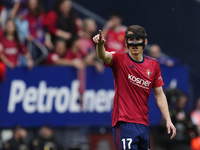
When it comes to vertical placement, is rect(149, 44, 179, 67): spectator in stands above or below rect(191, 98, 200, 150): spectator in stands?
above

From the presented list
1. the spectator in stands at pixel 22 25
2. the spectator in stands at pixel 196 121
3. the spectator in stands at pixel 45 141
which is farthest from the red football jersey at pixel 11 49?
the spectator in stands at pixel 196 121

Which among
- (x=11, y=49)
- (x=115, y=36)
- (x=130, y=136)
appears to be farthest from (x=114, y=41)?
(x=130, y=136)

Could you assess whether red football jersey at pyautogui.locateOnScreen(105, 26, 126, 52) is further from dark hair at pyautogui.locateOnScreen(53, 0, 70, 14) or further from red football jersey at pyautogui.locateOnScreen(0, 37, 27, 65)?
red football jersey at pyautogui.locateOnScreen(0, 37, 27, 65)

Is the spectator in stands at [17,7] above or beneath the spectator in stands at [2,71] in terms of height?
above

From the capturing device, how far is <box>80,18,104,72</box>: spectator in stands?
11328mm

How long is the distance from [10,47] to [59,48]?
3.93ft

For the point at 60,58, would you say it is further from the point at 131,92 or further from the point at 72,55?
the point at 131,92

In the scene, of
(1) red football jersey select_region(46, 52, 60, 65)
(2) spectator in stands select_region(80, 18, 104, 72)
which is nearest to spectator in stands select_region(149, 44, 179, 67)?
(2) spectator in stands select_region(80, 18, 104, 72)

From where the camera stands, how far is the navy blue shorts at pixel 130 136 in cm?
540

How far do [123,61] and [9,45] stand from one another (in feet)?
19.4

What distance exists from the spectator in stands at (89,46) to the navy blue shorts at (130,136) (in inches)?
230

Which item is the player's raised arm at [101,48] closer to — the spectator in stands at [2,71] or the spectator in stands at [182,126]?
the spectator in stands at [182,126]

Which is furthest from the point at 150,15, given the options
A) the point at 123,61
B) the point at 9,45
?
the point at 123,61

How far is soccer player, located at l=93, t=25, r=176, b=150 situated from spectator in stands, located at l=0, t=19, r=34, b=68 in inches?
227
